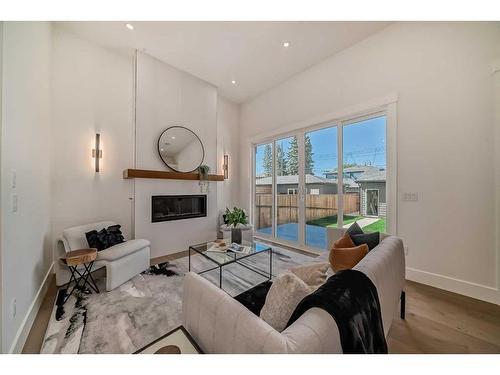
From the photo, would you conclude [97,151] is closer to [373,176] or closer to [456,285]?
[373,176]

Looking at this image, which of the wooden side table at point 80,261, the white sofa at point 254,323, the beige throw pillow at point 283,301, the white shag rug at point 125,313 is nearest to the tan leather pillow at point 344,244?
the white sofa at point 254,323

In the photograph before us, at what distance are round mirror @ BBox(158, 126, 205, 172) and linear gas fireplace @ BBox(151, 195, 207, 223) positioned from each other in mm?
556

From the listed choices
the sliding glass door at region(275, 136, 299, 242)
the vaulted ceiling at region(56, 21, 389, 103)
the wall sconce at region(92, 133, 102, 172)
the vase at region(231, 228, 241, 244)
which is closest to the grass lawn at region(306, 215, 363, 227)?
the sliding glass door at region(275, 136, 299, 242)

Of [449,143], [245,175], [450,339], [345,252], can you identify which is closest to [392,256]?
[345,252]

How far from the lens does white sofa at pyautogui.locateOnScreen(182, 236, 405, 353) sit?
0.69m

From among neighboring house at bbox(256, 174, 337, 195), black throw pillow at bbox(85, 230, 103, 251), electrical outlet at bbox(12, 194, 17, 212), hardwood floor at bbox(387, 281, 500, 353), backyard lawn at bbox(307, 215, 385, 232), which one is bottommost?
hardwood floor at bbox(387, 281, 500, 353)

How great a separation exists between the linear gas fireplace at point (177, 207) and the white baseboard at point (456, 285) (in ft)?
11.2

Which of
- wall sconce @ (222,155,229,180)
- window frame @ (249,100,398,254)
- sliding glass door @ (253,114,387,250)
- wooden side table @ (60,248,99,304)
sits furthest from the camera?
wall sconce @ (222,155,229,180)

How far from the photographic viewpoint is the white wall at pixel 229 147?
4.62 m

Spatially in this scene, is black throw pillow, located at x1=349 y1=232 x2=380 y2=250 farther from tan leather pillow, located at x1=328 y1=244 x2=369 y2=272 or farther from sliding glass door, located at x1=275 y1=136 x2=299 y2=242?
sliding glass door, located at x1=275 y1=136 x2=299 y2=242

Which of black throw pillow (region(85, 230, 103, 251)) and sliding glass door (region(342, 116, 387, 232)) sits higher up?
sliding glass door (region(342, 116, 387, 232))

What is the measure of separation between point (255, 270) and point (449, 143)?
110 inches

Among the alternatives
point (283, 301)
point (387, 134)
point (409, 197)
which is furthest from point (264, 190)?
point (283, 301)

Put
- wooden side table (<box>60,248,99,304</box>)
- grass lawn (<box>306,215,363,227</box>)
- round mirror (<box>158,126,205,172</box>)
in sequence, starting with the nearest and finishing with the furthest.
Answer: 1. wooden side table (<box>60,248,99,304</box>)
2. grass lawn (<box>306,215,363,227</box>)
3. round mirror (<box>158,126,205,172</box>)
